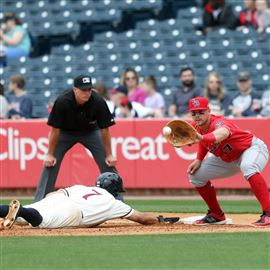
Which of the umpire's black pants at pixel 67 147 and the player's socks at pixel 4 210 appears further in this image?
the umpire's black pants at pixel 67 147

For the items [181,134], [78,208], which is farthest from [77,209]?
[181,134]

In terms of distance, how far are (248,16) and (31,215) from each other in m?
9.40

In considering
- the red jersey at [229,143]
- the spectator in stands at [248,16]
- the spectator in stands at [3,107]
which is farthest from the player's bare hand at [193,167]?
the spectator in stands at [248,16]

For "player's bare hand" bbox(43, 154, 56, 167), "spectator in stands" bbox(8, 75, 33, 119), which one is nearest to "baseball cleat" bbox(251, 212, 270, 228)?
"player's bare hand" bbox(43, 154, 56, 167)

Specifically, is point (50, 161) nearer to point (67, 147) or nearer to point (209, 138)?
point (67, 147)

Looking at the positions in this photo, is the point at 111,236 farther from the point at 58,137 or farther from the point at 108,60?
the point at 108,60

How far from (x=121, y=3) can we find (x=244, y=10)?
9.29 feet

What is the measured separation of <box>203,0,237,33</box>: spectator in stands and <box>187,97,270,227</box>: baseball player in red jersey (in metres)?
7.75

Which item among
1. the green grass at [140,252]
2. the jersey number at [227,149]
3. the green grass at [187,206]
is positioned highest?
the jersey number at [227,149]

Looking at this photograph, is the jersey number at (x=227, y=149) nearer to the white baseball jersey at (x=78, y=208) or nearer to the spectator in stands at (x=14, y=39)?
the white baseball jersey at (x=78, y=208)

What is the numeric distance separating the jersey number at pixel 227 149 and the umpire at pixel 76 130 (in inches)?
60.7

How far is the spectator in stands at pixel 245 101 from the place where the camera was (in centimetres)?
1499

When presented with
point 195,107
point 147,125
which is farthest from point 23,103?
point 195,107

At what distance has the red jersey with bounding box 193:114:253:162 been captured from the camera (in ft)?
32.1
